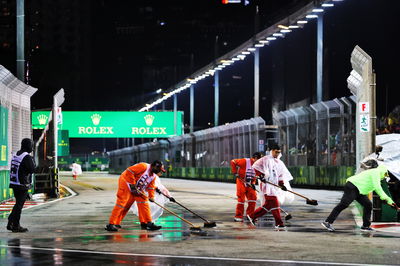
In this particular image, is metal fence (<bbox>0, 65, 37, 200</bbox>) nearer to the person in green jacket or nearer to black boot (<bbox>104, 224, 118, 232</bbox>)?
black boot (<bbox>104, 224, 118, 232</bbox>)

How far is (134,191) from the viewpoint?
45.5 feet

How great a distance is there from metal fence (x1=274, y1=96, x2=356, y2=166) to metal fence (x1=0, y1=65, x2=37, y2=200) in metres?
11.9

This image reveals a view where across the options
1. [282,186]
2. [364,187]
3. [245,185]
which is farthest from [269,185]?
[245,185]

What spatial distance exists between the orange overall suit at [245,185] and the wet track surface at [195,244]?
0.44 metres

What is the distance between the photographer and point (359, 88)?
18.9 meters

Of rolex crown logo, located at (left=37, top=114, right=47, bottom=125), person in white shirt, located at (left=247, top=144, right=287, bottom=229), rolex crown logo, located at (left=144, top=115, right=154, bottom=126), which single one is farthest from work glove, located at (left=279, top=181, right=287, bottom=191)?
rolex crown logo, located at (left=144, top=115, right=154, bottom=126)

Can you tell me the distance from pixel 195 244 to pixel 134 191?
2.50 metres

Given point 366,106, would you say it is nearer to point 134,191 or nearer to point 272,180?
point 272,180

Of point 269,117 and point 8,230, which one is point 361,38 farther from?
point 8,230

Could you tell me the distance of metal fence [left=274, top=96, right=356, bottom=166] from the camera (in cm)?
3275

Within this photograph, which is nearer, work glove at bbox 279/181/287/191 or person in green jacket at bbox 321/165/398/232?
person in green jacket at bbox 321/165/398/232

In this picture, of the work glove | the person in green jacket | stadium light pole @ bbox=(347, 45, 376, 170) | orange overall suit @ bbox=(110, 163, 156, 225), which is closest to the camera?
the person in green jacket

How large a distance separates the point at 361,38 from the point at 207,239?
186 feet

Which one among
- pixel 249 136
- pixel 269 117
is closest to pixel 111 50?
pixel 269 117
